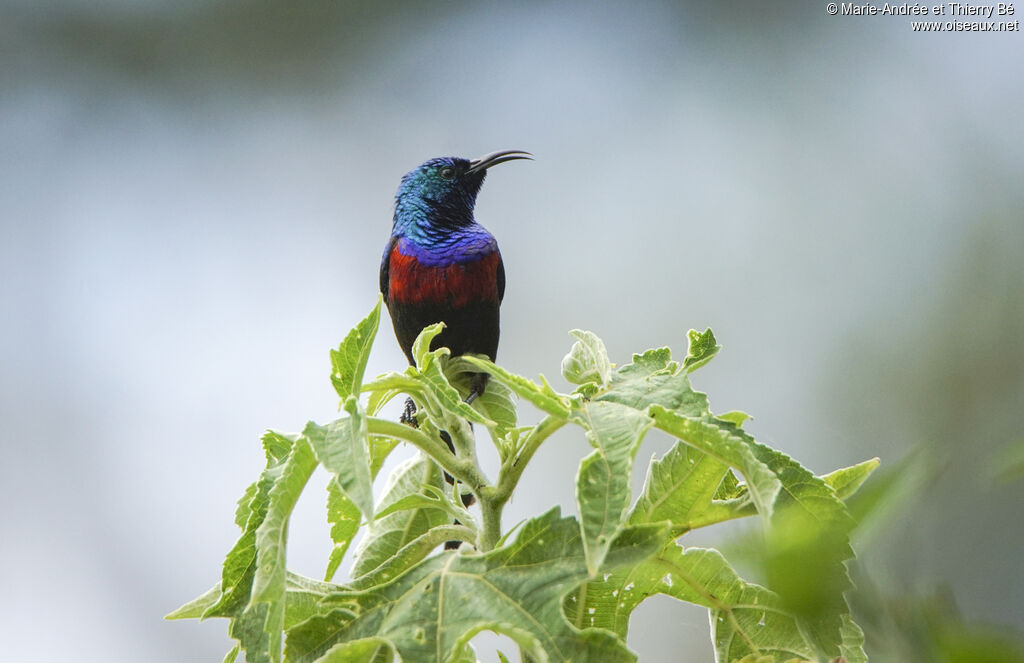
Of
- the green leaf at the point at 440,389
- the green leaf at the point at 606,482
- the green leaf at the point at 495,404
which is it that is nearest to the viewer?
the green leaf at the point at 606,482

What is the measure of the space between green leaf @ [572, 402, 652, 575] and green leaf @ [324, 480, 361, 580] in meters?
0.24

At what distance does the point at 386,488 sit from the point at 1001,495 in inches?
24.8

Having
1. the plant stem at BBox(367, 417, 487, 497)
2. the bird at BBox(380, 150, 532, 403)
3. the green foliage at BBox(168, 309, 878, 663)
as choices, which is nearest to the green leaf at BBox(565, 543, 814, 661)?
the green foliage at BBox(168, 309, 878, 663)

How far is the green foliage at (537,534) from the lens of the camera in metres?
0.50

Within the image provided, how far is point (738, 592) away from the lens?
26.6 inches

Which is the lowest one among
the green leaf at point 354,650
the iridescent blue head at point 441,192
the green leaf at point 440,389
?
the green leaf at point 354,650

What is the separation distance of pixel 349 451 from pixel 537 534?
121 millimetres

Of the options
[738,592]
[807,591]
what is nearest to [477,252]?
[738,592]

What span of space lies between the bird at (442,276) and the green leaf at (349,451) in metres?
0.76

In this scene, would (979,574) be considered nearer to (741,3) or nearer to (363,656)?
(363,656)

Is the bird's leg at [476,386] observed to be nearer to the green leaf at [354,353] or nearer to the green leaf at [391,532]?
the green leaf at [391,532]

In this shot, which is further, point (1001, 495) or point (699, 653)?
point (699, 653)

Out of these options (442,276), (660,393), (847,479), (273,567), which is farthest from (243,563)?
(442,276)

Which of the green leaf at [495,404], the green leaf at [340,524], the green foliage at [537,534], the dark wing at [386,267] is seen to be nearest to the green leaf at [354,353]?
the green foliage at [537,534]
